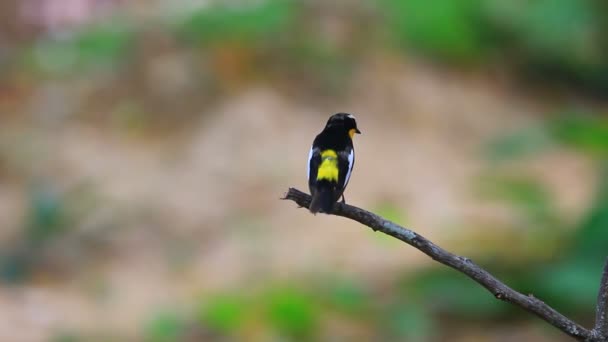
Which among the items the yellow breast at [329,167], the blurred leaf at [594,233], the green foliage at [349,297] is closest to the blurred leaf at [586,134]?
the blurred leaf at [594,233]

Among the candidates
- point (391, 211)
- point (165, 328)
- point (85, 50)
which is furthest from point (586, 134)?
point (85, 50)

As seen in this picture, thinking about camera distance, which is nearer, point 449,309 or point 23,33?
point 449,309

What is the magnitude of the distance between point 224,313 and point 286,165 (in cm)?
173

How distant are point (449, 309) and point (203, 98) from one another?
269 cm

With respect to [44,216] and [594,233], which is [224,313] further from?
[594,233]

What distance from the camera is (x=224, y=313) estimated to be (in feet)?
18.0

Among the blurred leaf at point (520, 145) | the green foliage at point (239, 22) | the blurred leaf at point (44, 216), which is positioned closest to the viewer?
the blurred leaf at point (44, 216)

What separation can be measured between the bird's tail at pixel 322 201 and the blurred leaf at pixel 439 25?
5.95 m

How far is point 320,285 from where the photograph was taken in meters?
5.94

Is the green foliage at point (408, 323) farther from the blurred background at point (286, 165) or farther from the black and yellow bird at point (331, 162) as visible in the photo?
the black and yellow bird at point (331, 162)

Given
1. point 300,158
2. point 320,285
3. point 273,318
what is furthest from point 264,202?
point 273,318

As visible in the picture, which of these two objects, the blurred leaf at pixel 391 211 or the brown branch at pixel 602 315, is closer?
the brown branch at pixel 602 315

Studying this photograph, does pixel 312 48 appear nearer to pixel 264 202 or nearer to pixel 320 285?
pixel 264 202

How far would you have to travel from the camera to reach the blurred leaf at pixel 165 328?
5449 millimetres
